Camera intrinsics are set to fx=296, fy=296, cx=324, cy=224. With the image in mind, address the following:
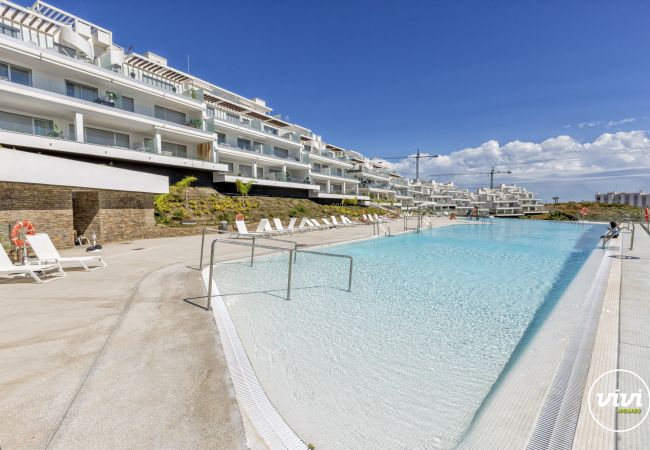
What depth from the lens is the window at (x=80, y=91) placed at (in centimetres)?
1955

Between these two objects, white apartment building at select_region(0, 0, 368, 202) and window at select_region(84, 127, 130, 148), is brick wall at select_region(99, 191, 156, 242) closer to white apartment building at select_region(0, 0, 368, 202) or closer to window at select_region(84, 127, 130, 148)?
white apartment building at select_region(0, 0, 368, 202)

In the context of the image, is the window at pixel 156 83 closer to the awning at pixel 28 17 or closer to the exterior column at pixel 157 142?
the exterior column at pixel 157 142

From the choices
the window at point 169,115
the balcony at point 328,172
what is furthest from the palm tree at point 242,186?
the balcony at point 328,172

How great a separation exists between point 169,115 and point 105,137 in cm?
570

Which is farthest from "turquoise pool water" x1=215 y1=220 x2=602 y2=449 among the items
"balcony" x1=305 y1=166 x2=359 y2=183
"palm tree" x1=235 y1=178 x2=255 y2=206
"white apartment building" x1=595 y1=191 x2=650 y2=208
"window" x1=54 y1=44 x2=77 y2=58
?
"white apartment building" x1=595 y1=191 x2=650 y2=208

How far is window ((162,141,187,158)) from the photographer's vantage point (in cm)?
2585

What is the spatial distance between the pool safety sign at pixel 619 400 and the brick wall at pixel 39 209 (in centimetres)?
1318

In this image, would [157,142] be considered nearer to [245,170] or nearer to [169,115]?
[169,115]

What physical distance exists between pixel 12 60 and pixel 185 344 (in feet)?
79.2

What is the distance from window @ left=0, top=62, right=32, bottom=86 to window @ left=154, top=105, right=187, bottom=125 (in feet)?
26.2

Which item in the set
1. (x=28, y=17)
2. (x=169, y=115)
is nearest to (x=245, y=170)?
(x=169, y=115)

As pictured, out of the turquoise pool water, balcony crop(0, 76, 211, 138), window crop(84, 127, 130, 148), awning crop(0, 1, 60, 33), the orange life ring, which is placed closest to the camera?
the turquoise pool water

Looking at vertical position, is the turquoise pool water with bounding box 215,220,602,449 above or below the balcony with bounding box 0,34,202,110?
below

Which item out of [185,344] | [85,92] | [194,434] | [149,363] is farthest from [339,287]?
[85,92]
